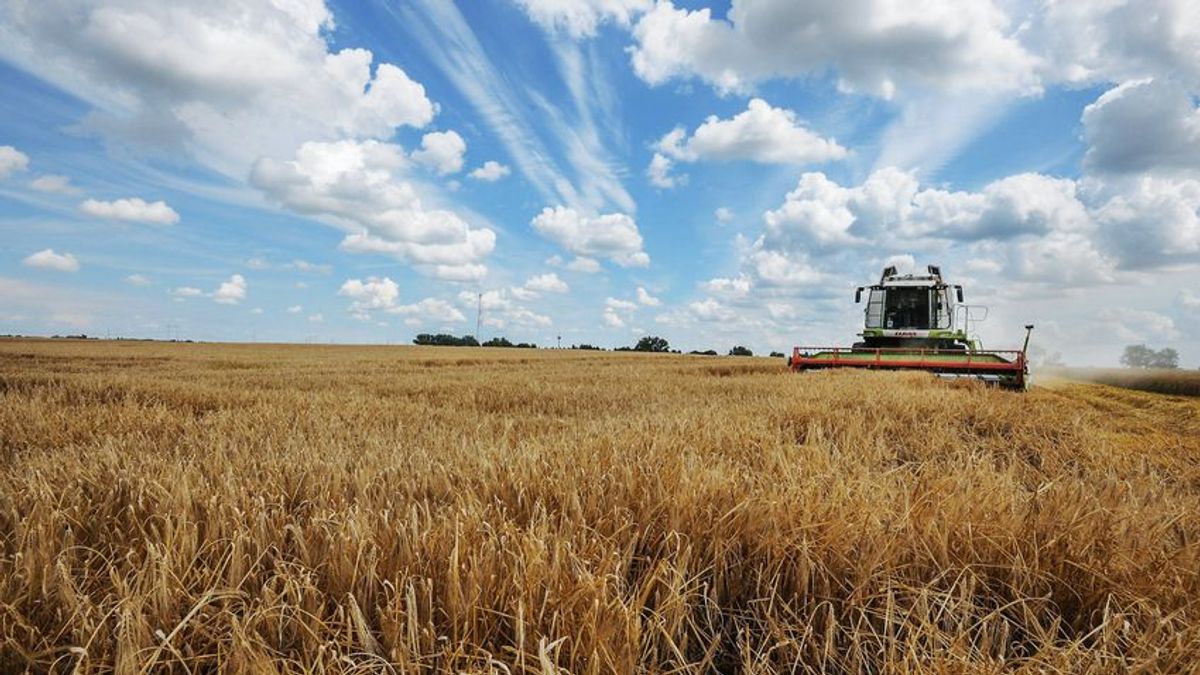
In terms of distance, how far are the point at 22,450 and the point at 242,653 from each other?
4.87 meters

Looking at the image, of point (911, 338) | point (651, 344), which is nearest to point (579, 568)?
point (911, 338)

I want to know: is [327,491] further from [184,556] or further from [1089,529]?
[1089,529]

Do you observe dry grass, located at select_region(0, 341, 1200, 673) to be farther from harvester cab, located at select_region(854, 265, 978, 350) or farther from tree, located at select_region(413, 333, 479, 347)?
tree, located at select_region(413, 333, 479, 347)

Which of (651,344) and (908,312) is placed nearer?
(908,312)

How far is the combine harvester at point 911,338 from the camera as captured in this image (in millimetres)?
16562

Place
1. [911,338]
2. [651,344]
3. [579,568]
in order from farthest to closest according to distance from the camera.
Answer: [651,344]
[911,338]
[579,568]

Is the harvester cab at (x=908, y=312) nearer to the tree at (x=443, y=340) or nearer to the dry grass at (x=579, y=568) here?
the dry grass at (x=579, y=568)

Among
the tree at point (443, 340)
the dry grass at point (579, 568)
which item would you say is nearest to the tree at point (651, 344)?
the tree at point (443, 340)

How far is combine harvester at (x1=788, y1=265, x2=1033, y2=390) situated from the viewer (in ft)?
54.3

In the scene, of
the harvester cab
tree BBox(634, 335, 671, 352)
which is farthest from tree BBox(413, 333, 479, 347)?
the harvester cab

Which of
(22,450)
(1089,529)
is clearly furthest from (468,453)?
(22,450)

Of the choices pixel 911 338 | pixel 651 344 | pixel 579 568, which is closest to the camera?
pixel 579 568

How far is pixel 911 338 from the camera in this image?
19844 mm

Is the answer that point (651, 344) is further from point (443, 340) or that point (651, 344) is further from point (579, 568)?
point (579, 568)
